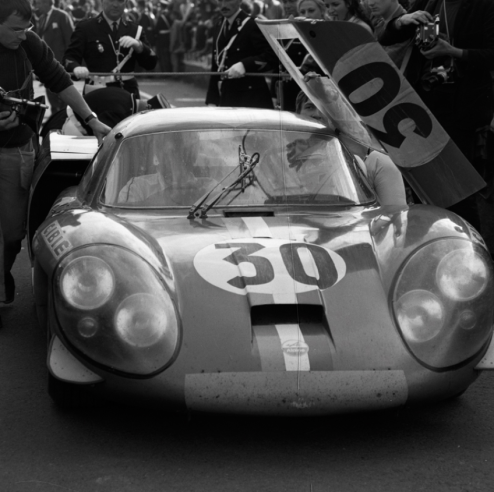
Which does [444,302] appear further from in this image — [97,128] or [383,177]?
[97,128]

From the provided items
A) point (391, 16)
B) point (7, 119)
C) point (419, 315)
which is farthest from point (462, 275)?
point (391, 16)

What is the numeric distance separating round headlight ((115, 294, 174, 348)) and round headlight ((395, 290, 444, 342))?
933 mm

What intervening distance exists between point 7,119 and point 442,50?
2.75 m

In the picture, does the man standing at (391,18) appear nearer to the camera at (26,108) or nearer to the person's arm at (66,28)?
the camera at (26,108)

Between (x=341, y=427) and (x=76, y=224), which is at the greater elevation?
(x=76, y=224)

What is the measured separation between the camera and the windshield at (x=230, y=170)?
16.1ft

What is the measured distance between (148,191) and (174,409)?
4.74ft

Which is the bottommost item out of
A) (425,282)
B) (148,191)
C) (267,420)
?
(267,420)

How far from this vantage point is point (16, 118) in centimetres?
582

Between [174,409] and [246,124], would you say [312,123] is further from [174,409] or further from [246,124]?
[174,409]

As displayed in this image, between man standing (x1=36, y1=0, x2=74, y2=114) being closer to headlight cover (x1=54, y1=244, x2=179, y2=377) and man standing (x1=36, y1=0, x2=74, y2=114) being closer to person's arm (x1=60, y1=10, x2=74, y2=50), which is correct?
person's arm (x1=60, y1=10, x2=74, y2=50)

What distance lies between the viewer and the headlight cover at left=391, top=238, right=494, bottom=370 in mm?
3963

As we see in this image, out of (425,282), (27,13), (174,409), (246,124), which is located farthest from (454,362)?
(27,13)

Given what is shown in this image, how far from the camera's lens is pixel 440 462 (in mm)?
3783
